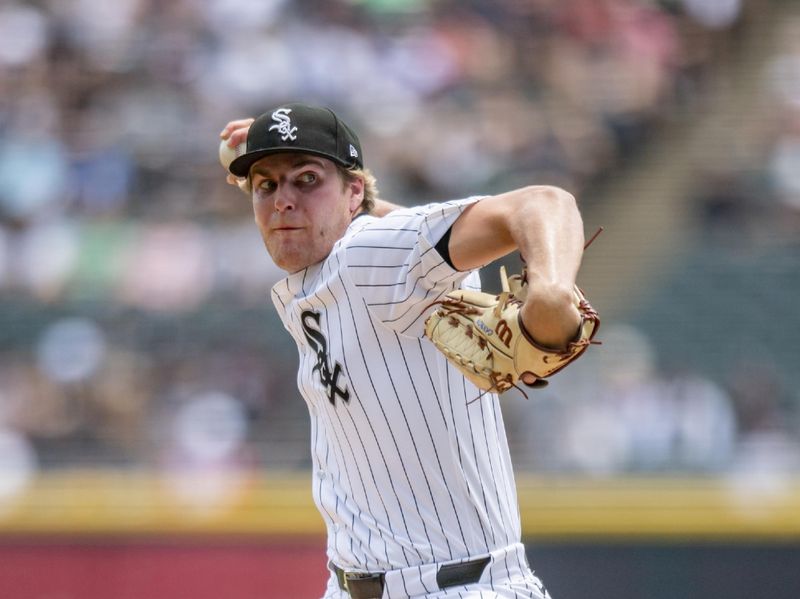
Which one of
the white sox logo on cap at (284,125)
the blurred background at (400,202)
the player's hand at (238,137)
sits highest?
the blurred background at (400,202)

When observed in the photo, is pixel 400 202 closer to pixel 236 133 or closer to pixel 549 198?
pixel 236 133

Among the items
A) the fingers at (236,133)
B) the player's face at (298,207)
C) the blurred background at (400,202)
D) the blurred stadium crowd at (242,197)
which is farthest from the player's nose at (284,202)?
the blurred stadium crowd at (242,197)

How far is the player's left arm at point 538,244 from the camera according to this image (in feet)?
7.18

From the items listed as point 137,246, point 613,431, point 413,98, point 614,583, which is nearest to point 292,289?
point 614,583

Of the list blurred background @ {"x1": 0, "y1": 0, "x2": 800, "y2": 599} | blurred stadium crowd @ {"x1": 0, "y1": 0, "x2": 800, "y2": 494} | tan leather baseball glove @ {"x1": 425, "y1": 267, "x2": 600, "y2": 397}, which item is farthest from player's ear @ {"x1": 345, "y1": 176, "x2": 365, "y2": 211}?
blurred stadium crowd @ {"x1": 0, "y1": 0, "x2": 800, "y2": 494}

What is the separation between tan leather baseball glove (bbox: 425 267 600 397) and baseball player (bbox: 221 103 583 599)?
11cm

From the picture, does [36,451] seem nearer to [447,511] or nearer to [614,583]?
[614,583]

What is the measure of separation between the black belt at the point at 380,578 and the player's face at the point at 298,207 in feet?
2.42

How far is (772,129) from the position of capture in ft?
28.9

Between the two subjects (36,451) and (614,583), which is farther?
(36,451)

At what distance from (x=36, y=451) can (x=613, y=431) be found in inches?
129

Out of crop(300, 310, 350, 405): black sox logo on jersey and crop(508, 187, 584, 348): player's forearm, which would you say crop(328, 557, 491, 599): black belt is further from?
crop(508, 187, 584, 348): player's forearm

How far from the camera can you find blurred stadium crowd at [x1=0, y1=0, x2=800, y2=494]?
7.65m

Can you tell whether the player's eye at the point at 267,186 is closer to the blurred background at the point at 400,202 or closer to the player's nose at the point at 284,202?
the player's nose at the point at 284,202
